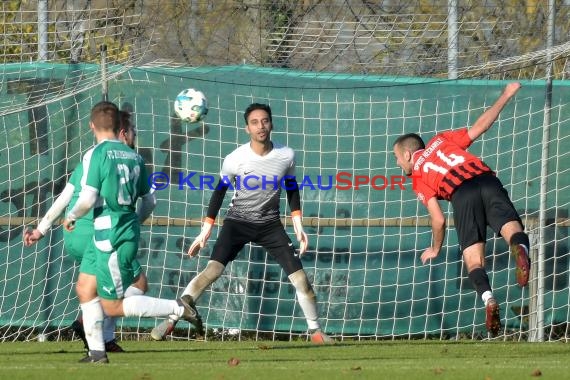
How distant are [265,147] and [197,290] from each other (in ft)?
4.43

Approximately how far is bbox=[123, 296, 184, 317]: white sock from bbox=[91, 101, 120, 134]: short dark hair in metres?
1.13

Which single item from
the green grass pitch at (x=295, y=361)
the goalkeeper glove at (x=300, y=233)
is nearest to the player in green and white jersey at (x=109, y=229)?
the green grass pitch at (x=295, y=361)

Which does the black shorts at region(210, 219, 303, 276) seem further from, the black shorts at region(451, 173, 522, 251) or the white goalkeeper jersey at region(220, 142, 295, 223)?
the black shorts at region(451, 173, 522, 251)

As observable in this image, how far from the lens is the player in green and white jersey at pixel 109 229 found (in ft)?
25.6

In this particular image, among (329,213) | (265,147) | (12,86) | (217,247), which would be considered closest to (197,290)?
(217,247)

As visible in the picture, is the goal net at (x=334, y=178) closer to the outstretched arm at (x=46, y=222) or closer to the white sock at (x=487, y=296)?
the white sock at (x=487, y=296)

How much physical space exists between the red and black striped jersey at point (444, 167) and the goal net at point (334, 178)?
278 centimetres

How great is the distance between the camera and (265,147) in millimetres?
10375

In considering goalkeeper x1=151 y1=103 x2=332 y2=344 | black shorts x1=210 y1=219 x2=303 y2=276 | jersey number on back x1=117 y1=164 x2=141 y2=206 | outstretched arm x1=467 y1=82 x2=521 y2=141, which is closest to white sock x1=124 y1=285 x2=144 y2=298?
goalkeeper x1=151 y1=103 x2=332 y2=344

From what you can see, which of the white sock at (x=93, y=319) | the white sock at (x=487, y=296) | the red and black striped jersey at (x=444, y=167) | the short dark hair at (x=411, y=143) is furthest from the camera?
the short dark hair at (x=411, y=143)

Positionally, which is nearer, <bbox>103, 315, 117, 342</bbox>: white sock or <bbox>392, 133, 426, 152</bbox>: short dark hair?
<bbox>392, 133, 426, 152</bbox>: short dark hair

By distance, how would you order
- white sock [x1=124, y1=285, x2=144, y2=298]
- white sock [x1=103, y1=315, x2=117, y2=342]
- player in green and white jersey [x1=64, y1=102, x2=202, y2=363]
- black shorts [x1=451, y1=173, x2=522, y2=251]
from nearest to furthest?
1. player in green and white jersey [x1=64, y1=102, x2=202, y2=363]
2. black shorts [x1=451, y1=173, x2=522, y2=251]
3. white sock [x1=124, y1=285, x2=144, y2=298]
4. white sock [x1=103, y1=315, x2=117, y2=342]

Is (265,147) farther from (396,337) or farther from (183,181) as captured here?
(396,337)

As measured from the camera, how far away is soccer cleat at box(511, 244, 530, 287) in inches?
327
